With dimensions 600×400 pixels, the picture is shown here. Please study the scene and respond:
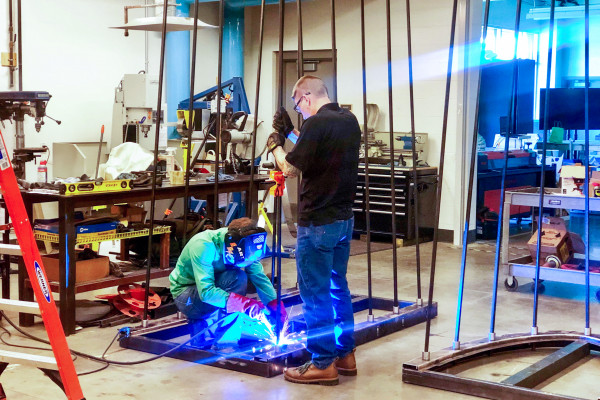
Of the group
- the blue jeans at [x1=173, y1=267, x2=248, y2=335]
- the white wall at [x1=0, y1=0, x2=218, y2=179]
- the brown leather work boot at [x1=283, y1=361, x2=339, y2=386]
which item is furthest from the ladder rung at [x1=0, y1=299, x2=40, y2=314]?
the white wall at [x1=0, y1=0, x2=218, y2=179]

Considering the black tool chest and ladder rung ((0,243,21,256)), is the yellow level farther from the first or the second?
the black tool chest

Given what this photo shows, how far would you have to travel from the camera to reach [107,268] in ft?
17.4

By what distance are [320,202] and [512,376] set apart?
125cm

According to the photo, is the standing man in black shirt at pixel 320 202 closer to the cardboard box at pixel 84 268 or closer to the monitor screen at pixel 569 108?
the cardboard box at pixel 84 268

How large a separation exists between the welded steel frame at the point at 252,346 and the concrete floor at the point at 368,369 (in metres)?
0.05

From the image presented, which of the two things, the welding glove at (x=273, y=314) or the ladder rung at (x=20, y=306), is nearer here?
the ladder rung at (x=20, y=306)

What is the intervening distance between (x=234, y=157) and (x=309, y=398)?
3.26 m

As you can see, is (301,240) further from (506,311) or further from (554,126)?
(554,126)

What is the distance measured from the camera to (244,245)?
440 centimetres

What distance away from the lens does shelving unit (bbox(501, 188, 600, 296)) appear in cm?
582

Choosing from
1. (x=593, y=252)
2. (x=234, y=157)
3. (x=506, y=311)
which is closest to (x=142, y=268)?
(x=234, y=157)

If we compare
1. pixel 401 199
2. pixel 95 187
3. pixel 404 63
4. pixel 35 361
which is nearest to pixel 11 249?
pixel 35 361

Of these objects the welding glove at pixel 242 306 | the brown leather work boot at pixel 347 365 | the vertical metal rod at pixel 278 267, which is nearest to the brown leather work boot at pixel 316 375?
the brown leather work boot at pixel 347 365

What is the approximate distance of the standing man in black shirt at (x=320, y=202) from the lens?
3.88 meters
